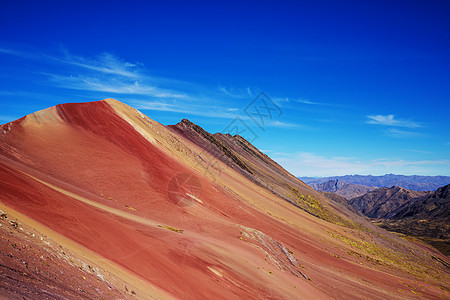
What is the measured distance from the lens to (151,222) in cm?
2461

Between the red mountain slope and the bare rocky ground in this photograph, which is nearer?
the bare rocky ground

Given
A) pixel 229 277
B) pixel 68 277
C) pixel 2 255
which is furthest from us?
pixel 229 277

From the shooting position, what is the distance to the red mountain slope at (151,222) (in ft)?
51.9

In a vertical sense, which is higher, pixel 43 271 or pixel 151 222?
pixel 43 271

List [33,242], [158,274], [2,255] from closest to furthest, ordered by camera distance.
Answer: [2,255] < [33,242] < [158,274]

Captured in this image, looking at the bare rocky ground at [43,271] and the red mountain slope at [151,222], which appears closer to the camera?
the bare rocky ground at [43,271]

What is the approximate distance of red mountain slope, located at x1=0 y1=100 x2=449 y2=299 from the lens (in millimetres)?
15812

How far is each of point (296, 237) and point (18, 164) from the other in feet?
Answer: 126

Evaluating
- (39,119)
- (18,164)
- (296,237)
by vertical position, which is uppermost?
(39,119)

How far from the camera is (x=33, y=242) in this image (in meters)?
11.1

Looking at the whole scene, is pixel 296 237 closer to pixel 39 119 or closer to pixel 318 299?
pixel 318 299

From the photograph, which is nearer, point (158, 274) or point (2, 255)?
point (2, 255)

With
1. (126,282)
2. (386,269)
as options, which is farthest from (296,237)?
(126,282)

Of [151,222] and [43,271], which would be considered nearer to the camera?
[43,271]
